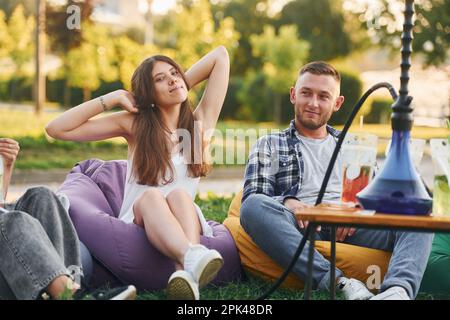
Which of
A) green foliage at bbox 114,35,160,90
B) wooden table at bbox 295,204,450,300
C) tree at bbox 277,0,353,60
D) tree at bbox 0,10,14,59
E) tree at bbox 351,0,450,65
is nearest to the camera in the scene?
wooden table at bbox 295,204,450,300

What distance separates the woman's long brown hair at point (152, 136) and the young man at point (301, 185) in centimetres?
Answer: 33

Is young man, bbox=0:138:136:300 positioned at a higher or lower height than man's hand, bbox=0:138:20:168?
lower

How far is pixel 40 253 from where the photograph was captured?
2902mm

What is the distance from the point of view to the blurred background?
14.4m

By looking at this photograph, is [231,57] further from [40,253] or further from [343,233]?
[40,253]

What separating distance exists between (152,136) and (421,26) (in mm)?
15500

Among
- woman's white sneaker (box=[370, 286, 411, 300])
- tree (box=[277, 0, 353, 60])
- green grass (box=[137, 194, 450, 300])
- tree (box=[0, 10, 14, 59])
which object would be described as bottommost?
green grass (box=[137, 194, 450, 300])

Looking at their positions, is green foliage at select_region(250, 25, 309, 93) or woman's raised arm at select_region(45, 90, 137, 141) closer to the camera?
woman's raised arm at select_region(45, 90, 137, 141)

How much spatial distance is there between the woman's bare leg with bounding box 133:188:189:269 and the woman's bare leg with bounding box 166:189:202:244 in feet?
0.14

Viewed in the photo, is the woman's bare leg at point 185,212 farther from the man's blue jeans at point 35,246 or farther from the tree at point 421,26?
the tree at point 421,26

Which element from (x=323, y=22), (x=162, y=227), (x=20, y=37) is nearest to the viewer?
(x=162, y=227)

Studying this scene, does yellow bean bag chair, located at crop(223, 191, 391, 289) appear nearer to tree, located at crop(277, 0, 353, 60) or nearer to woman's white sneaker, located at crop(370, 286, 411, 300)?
woman's white sneaker, located at crop(370, 286, 411, 300)

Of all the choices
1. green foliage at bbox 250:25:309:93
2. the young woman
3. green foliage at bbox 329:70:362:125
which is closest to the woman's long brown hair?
the young woman

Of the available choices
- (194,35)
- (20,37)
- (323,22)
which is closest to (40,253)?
(194,35)
